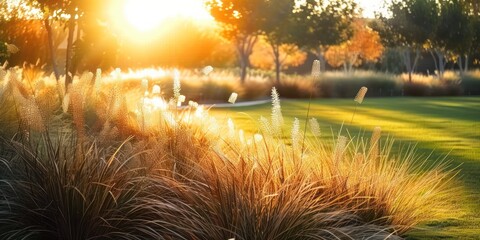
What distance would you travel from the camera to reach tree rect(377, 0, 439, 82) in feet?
170

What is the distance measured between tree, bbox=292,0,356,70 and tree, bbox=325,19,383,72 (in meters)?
17.3

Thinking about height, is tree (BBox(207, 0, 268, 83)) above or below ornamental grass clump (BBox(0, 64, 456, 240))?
above

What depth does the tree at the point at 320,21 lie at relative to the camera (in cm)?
5210

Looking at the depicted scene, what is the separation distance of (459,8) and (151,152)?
4764cm

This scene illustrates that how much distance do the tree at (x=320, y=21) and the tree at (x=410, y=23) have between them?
2651mm

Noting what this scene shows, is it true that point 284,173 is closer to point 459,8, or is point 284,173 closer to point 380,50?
point 459,8

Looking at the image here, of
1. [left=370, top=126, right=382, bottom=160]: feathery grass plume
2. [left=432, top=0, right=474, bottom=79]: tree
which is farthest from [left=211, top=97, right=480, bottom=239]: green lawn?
[left=432, top=0, right=474, bottom=79]: tree

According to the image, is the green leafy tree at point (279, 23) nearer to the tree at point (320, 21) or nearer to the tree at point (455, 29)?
the tree at point (320, 21)

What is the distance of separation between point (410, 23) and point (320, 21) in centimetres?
539

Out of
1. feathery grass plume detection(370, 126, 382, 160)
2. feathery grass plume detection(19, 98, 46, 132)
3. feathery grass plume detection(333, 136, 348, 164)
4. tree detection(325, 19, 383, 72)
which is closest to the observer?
feathery grass plume detection(19, 98, 46, 132)

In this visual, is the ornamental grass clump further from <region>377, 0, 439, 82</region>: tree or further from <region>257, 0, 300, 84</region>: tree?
<region>377, 0, 439, 82</region>: tree

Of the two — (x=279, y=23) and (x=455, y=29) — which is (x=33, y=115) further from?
(x=455, y=29)

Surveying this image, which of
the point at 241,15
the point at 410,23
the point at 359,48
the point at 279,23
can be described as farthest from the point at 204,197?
the point at 359,48

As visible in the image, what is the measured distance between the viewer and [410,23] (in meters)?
52.9
